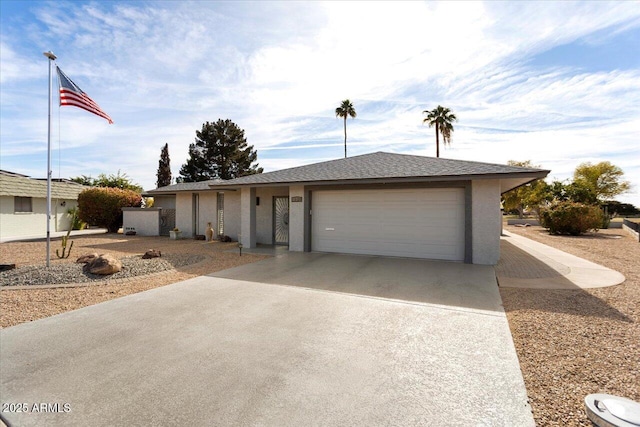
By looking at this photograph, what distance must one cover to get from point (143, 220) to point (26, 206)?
301 inches

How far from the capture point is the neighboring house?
1723 centimetres

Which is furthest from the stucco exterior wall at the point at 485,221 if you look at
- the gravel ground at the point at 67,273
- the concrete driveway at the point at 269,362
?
the gravel ground at the point at 67,273

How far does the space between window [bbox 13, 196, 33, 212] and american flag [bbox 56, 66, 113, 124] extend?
15.4m

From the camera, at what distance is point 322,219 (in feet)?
Result: 38.4

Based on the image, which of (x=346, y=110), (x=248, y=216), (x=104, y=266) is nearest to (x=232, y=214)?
(x=248, y=216)

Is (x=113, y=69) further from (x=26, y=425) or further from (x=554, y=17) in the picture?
(x=554, y=17)

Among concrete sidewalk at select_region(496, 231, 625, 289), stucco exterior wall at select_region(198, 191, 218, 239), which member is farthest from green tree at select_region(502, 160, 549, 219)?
stucco exterior wall at select_region(198, 191, 218, 239)

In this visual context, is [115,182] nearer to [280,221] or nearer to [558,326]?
[280,221]

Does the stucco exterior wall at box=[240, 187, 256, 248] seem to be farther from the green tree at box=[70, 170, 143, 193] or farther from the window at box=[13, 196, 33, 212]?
the green tree at box=[70, 170, 143, 193]

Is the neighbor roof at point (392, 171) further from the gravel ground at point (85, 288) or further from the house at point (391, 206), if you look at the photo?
the gravel ground at point (85, 288)

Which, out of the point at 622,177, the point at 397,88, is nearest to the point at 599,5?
the point at 397,88

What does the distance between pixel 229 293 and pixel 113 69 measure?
30.7ft

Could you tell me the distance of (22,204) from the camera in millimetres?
18453

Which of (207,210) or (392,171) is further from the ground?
(392,171)
